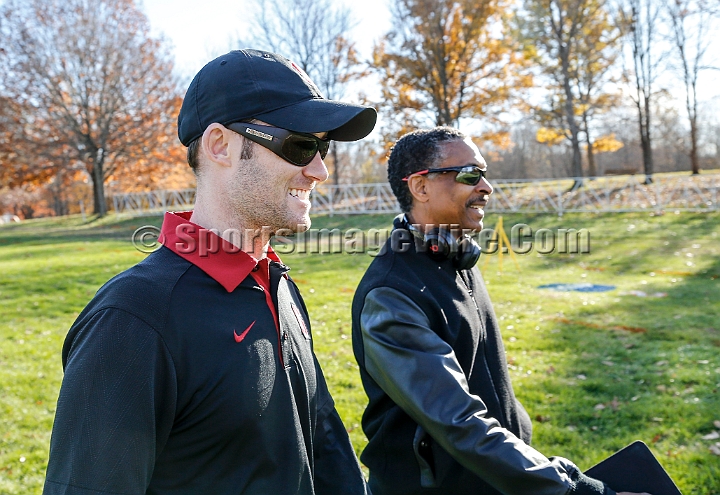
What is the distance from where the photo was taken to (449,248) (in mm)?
2488

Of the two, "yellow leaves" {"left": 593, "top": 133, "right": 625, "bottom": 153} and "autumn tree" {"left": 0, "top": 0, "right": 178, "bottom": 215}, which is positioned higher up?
"autumn tree" {"left": 0, "top": 0, "right": 178, "bottom": 215}

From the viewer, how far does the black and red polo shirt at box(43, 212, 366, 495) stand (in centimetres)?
124

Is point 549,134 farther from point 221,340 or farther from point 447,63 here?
point 221,340

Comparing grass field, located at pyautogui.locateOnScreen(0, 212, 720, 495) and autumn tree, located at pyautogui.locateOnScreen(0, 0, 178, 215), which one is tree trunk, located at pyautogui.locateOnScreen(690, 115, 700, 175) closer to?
grass field, located at pyautogui.locateOnScreen(0, 212, 720, 495)

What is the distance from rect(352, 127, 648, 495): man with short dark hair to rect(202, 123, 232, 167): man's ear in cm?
86

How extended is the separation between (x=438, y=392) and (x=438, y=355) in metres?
0.13

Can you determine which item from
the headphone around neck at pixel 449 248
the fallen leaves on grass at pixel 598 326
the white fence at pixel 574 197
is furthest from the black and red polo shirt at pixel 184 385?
the white fence at pixel 574 197

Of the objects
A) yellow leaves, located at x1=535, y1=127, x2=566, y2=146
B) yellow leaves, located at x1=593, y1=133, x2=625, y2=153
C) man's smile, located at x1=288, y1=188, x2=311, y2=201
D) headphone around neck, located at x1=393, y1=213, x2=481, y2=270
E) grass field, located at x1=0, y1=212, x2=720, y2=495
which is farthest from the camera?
yellow leaves, located at x1=593, y1=133, x2=625, y2=153

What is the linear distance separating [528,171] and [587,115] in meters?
16.7

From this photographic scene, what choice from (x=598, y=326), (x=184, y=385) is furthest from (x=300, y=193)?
(x=598, y=326)

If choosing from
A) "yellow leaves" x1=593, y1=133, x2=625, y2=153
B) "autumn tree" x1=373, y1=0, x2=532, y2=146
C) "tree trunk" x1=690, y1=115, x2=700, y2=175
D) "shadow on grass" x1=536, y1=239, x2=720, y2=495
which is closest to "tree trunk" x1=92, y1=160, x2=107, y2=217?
"autumn tree" x1=373, y1=0, x2=532, y2=146

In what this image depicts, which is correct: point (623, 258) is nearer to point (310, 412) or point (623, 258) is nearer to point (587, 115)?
point (310, 412)

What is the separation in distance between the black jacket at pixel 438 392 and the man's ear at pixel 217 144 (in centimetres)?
86

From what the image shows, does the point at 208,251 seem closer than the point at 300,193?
Yes
